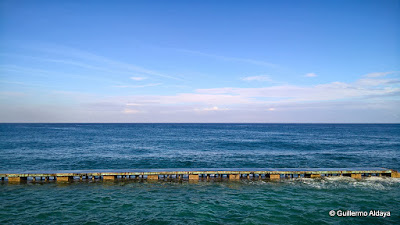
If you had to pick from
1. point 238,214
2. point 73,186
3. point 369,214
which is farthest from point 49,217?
point 369,214

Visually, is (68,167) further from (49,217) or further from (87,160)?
(49,217)

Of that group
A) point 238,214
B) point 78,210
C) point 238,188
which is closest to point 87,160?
point 78,210

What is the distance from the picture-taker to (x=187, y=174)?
909 inches

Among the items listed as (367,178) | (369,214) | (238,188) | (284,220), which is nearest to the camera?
(284,220)

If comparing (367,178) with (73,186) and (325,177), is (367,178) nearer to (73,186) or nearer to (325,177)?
(325,177)

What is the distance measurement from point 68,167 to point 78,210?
54.6 feet

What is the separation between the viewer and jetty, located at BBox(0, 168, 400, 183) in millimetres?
21844

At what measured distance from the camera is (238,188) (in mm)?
20547

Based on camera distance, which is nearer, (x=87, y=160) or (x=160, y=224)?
(x=160, y=224)

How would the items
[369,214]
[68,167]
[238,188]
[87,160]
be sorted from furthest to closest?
[87,160], [68,167], [238,188], [369,214]

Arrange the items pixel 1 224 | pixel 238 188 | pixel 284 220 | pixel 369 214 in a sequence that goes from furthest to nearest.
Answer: pixel 238 188 < pixel 369 214 < pixel 284 220 < pixel 1 224

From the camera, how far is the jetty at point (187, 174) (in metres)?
21.8

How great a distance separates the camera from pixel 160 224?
13914mm

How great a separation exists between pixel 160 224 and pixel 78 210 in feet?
19.5
